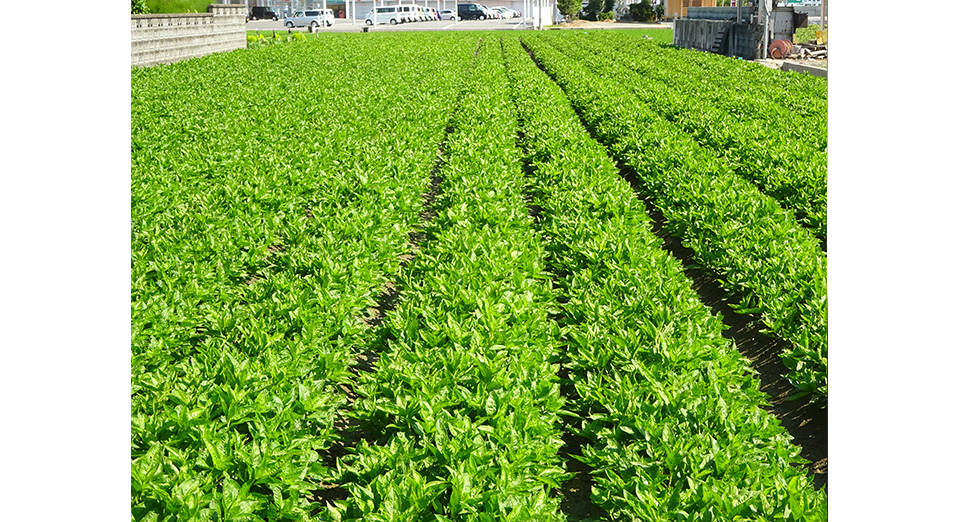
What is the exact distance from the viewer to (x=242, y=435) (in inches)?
170

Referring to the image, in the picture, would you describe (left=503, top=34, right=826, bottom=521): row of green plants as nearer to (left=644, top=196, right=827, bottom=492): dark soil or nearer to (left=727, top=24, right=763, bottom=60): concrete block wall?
(left=644, top=196, right=827, bottom=492): dark soil

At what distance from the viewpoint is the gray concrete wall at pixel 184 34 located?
23547 mm

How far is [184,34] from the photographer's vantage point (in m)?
26.9

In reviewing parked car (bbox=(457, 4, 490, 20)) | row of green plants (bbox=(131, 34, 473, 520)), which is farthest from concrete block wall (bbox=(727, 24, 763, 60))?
parked car (bbox=(457, 4, 490, 20))

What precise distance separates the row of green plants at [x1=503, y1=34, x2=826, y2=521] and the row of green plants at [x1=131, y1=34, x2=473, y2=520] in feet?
5.02

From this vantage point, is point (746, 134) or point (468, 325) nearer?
point (468, 325)

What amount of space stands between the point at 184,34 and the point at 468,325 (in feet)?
82.7

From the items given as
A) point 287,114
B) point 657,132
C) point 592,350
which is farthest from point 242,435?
point 287,114

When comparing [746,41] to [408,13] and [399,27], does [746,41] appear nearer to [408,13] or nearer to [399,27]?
[399,27]

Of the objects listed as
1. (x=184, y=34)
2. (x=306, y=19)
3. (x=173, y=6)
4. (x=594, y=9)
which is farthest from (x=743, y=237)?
(x=594, y=9)

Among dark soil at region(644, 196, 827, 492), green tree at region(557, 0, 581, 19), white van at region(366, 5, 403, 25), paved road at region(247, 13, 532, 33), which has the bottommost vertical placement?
dark soil at region(644, 196, 827, 492)

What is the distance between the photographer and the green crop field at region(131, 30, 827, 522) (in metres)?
3.94

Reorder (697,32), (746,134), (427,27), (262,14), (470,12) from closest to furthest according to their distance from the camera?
(746,134) < (697,32) < (427,27) < (262,14) < (470,12)

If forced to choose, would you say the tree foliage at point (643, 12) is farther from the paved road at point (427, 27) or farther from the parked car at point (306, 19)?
the parked car at point (306, 19)
